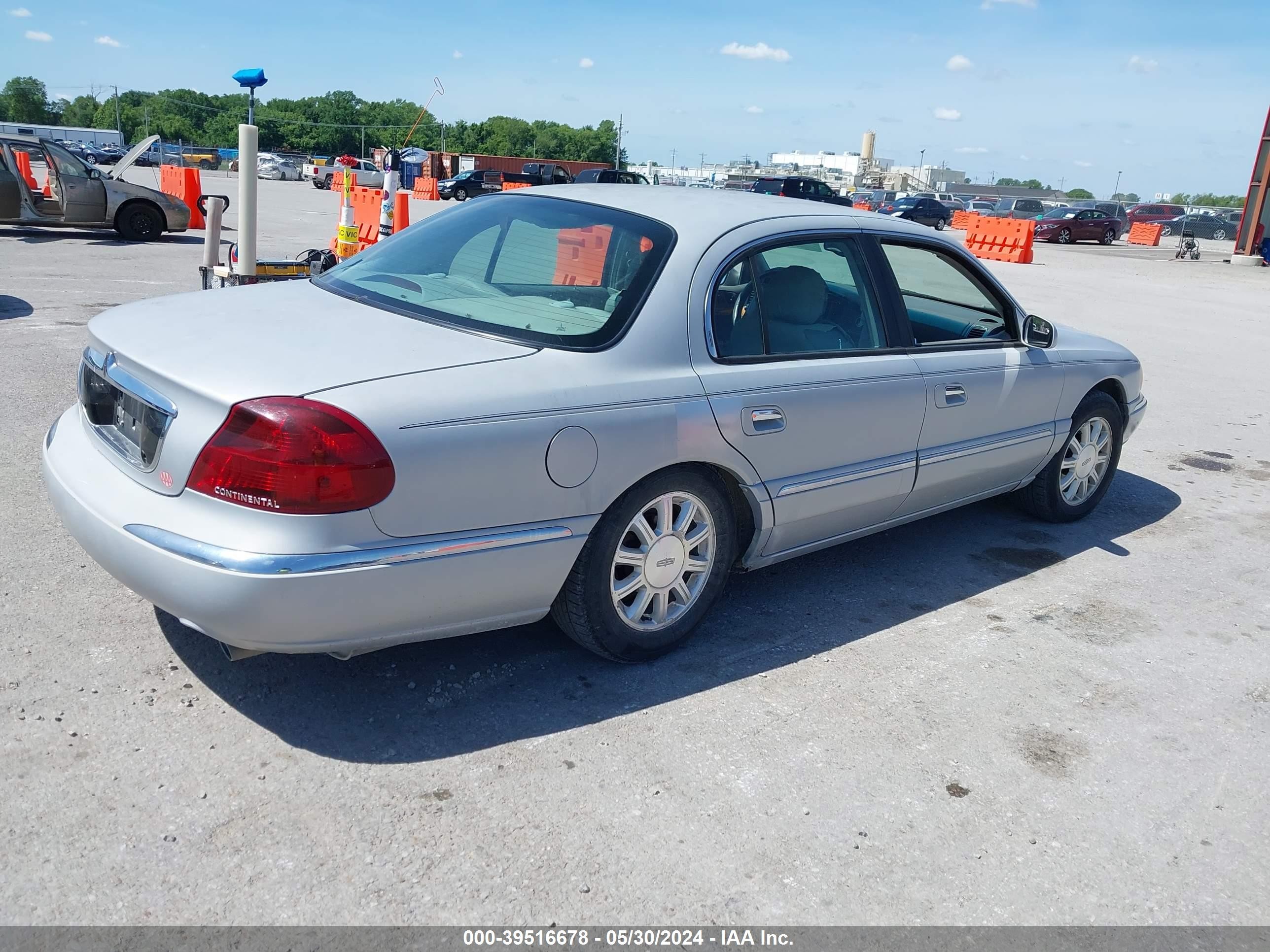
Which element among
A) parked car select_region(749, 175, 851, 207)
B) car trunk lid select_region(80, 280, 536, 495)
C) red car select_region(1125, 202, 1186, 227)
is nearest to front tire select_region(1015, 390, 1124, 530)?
car trunk lid select_region(80, 280, 536, 495)

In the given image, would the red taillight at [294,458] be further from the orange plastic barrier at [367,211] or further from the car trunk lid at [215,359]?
the orange plastic barrier at [367,211]

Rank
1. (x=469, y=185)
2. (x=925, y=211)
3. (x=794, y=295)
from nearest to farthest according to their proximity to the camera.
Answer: (x=794, y=295) → (x=925, y=211) → (x=469, y=185)

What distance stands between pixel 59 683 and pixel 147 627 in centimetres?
43

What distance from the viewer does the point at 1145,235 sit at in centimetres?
4338

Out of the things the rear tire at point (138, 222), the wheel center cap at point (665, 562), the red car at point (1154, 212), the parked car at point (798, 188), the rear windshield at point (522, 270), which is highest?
the red car at point (1154, 212)

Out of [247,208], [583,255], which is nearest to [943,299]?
[583,255]

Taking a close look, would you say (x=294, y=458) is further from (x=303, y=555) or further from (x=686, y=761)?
(x=686, y=761)

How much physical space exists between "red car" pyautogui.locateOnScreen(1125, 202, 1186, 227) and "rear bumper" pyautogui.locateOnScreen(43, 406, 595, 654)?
2060 inches

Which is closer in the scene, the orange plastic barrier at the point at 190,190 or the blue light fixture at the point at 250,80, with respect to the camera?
the blue light fixture at the point at 250,80

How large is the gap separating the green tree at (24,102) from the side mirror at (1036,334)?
15476 centimetres

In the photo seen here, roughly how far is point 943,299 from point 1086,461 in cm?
125

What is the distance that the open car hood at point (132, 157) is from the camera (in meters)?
14.7

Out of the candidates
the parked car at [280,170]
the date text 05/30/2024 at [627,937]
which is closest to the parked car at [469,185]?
the parked car at [280,170]

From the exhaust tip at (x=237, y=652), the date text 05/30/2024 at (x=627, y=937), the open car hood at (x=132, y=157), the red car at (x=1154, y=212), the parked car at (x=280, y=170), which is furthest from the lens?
the parked car at (x=280, y=170)
